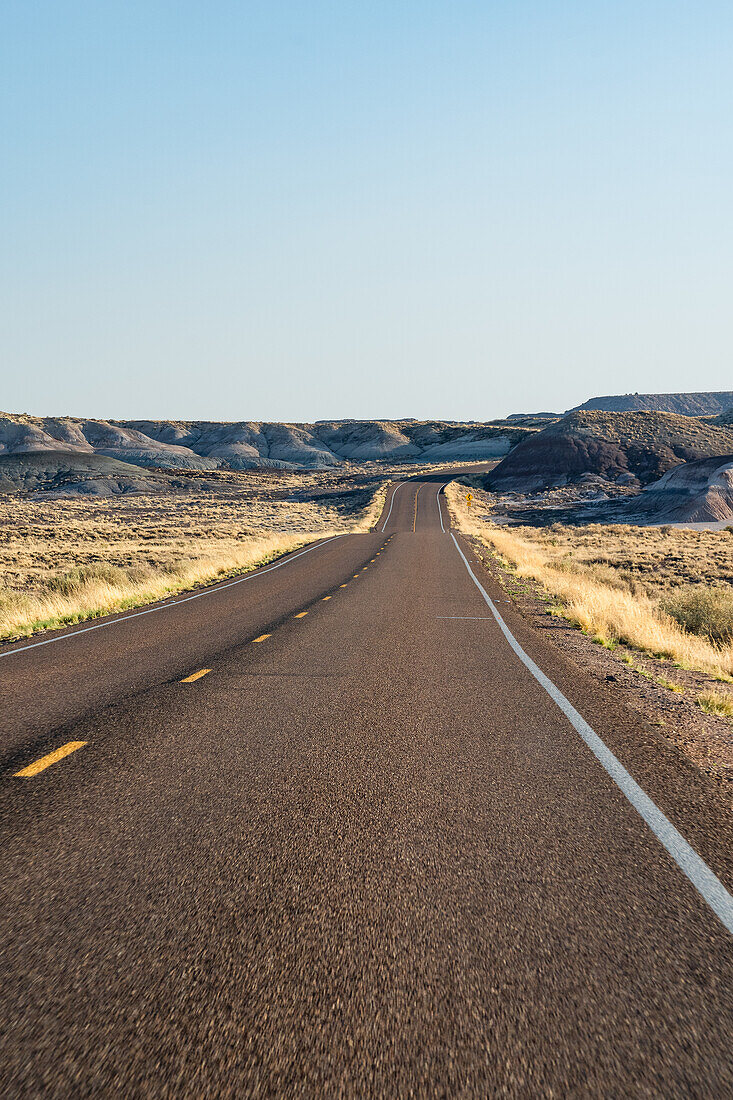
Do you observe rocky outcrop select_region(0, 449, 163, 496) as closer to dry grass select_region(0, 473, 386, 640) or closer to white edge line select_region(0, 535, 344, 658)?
dry grass select_region(0, 473, 386, 640)

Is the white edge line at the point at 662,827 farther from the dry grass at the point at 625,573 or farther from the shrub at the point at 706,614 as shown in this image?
the shrub at the point at 706,614

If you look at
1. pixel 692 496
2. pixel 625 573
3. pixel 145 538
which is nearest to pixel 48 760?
pixel 625 573

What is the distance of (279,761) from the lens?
521 cm

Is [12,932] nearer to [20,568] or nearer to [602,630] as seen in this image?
[602,630]

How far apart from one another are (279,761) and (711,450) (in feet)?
345

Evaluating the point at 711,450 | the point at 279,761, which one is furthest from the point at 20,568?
the point at 711,450

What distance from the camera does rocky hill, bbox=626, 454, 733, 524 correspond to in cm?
5747

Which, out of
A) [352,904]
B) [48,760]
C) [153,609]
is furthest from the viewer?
[153,609]

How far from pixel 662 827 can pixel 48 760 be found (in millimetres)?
4341

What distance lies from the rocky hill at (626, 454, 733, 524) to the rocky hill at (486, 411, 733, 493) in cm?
2279

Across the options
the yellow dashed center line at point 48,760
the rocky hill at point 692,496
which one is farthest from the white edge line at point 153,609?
the rocky hill at point 692,496

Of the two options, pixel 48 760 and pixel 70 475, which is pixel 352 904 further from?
pixel 70 475

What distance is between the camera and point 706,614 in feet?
48.9

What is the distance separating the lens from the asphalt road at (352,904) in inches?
87.0
